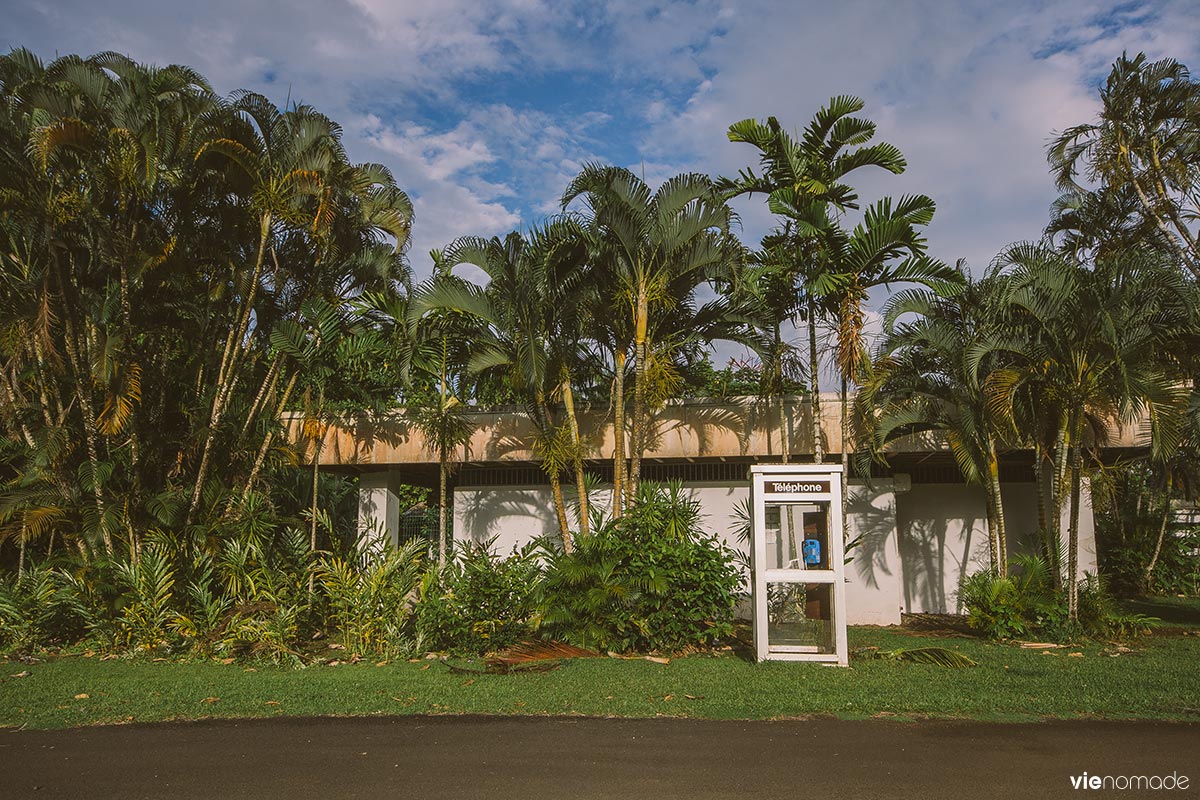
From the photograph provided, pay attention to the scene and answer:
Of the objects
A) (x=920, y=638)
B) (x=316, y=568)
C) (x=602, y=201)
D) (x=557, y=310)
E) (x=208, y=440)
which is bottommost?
(x=920, y=638)

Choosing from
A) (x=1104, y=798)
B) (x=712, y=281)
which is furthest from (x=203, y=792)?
(x=712, y=281)

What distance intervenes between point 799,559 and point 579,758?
5.24 meters

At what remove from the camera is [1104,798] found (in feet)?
16.0

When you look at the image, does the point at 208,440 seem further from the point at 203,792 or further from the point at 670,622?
the point at 203,792

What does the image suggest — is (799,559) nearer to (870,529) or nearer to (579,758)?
(870,529)

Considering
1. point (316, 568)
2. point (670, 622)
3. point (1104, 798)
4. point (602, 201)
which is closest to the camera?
point (1104, 798)

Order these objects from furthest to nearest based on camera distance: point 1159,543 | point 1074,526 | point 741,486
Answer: point 1159,543
point 741,486
point 1074,526

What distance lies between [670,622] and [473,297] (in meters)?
5.23

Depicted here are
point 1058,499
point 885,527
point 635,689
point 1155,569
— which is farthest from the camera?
point 1155,569

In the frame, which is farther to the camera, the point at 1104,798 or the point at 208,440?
the point at 208,440

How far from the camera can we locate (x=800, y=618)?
413 inches

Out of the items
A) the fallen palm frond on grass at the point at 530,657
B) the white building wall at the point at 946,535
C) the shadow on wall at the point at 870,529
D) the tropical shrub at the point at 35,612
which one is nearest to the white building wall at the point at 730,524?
the shadow on wall at the point at 870,529

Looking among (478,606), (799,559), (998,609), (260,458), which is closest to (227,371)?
(260,458)

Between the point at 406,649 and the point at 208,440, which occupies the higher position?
the point at 208,440
